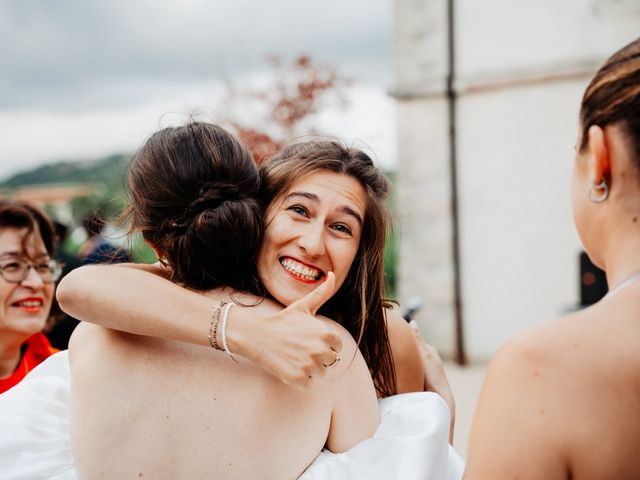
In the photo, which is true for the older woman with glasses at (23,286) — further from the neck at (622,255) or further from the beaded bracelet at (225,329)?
the neck at (622,255)

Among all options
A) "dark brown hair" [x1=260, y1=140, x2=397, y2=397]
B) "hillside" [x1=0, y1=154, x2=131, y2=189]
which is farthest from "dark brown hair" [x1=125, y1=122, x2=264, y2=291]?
"hillside" [x1=0, y1=154, x2=131, y2=189]

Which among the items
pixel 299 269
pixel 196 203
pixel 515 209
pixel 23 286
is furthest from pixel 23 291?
pixel 515 209

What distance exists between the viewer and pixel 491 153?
915 cm

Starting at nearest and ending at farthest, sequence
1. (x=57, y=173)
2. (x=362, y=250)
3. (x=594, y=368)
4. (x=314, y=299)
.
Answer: (x=594, y=368) < (x=314, y=299) < (x=362, y=250) < (x=57, y=173)

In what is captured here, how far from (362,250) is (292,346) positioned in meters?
0.75

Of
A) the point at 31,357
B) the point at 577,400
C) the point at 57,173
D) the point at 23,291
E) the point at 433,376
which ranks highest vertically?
the point at 577,400

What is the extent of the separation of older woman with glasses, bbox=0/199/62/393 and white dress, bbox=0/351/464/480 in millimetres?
1080

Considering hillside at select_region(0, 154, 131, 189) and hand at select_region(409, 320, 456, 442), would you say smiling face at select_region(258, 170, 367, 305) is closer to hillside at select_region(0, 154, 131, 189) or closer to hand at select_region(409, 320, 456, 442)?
hand at select_region(409, 320, 456, 442)

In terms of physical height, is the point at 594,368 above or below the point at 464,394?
above

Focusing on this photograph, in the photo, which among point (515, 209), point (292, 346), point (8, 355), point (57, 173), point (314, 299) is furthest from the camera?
point (57, 173)

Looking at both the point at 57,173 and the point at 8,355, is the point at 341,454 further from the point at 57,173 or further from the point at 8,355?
the point at 57,173

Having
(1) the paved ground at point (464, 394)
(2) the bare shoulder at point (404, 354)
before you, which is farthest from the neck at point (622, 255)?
(1) the paved ground at point (464, 394)

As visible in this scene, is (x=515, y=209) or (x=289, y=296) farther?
(x=515, y=209)

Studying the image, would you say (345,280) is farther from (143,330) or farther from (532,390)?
(532,390)
